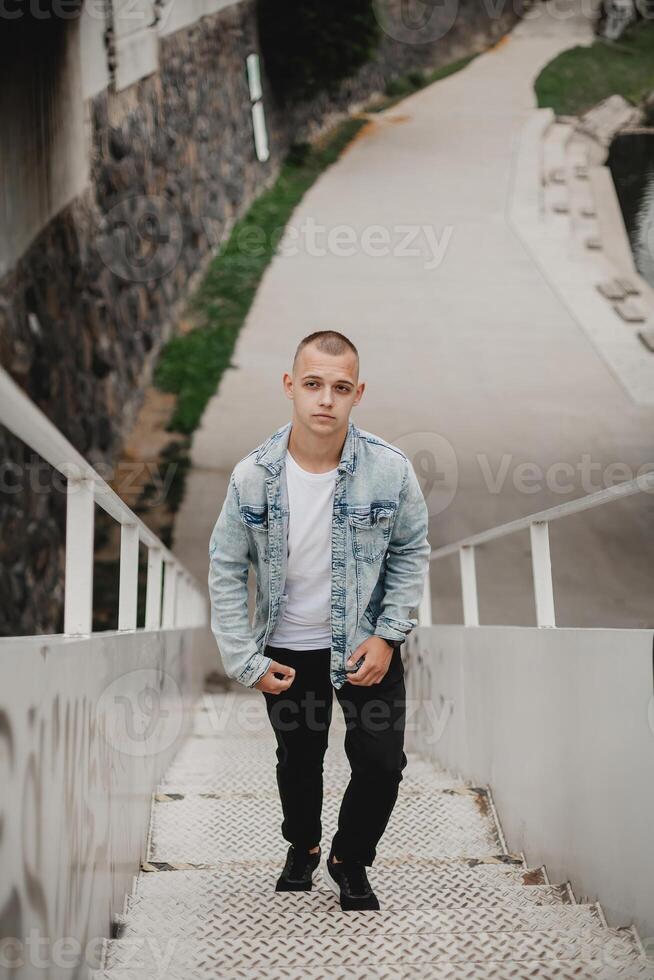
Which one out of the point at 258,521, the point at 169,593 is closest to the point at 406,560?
the point at 258,521

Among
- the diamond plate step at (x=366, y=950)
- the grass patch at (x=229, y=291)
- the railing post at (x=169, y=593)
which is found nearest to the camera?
the diamond plate step at (x=366, y=950)

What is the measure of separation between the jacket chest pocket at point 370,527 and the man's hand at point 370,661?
194 mm

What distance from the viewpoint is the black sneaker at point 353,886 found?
252 cm

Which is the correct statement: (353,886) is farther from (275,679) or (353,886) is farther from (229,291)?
(229,291)

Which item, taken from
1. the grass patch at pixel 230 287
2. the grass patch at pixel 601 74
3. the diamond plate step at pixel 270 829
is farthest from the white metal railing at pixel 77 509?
the grass patch at pixel 601 74

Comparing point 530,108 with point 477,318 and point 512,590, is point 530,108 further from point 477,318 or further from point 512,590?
point 512,590

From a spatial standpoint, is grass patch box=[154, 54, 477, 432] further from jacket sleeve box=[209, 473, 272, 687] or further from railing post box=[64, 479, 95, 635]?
railing post box=[64, 479, 95, 635]

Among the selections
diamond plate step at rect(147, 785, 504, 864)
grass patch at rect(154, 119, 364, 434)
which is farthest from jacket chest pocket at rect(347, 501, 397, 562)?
grass patch at rect(154, 119, 364, 434)

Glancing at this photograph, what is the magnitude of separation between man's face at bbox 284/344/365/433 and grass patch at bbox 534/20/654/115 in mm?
19097

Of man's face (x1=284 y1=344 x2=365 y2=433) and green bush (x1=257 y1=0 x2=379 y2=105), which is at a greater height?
green bush (x1=257 y1=0 x2=379 y2=105)

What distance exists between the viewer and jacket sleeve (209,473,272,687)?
97.8 inches

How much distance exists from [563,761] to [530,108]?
19.6 m

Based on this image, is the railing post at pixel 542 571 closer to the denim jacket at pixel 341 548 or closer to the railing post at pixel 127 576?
the denim jacket at pixel 341 548

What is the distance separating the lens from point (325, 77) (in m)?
17.0
